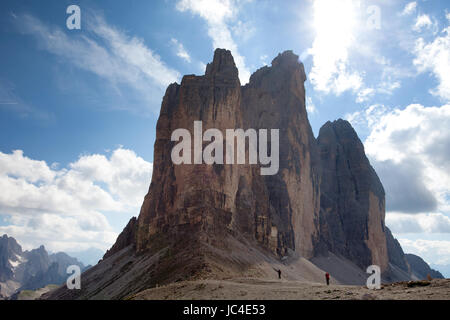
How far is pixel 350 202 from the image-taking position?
338 ft

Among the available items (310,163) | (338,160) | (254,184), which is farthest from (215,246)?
(338,160)

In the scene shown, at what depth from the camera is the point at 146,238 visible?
52000 mm

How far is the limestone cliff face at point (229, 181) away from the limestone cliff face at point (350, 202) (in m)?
12.0

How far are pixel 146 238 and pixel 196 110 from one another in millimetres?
20101

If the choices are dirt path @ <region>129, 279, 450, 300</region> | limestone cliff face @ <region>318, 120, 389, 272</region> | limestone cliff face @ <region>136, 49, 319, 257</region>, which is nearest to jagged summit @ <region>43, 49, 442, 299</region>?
limestone cliff face @ <region>136, 49, 319, 257</region>

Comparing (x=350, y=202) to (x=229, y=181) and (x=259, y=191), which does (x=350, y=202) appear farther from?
(x=229, y=181)

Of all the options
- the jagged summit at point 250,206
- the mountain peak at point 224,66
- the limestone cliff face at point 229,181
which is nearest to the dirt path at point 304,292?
the jagged summit at point 250,206

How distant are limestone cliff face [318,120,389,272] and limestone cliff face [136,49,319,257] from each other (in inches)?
474

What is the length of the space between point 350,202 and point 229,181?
64.3 m

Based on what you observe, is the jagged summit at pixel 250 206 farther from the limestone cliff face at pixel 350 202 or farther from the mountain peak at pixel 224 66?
the limestone cliff face at pixel 350 202

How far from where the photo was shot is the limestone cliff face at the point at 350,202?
313 ft

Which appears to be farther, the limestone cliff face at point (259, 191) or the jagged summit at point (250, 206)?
the limestone cliff face at point (259, 191)

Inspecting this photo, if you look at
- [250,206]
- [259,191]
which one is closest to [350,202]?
[259,191]
